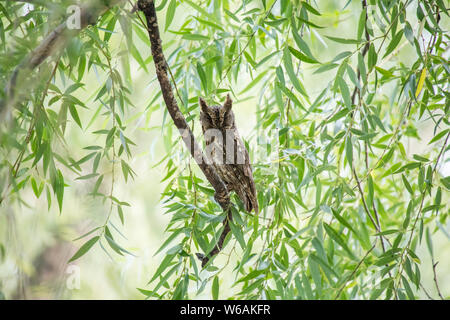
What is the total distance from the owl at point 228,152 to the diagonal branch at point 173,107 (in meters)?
0.08

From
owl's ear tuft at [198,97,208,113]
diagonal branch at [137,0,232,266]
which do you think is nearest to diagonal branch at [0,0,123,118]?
diagonal branch at [137,0,232,266]

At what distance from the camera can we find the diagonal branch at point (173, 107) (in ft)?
3.44

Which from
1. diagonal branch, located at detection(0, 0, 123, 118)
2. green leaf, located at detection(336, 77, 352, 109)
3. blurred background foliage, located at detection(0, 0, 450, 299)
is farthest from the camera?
green leaf, located at detection(336, 77, 352, 109)

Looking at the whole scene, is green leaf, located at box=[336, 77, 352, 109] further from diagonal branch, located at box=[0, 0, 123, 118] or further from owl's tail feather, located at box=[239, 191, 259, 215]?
diagonal branch, located at box=[0, 0, 123, 118]

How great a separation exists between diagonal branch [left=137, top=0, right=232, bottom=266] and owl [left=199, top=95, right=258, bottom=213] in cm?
8

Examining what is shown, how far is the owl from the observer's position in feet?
4.30

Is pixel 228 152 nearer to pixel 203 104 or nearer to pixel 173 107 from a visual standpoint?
pixel 203 104

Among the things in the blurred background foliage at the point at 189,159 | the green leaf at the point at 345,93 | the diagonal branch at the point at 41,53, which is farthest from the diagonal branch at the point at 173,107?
the green leaf at the point at 345,93

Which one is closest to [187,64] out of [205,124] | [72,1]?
[205,124]

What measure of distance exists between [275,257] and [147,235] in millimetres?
2137

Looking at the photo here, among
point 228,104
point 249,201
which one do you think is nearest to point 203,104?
point 228,104

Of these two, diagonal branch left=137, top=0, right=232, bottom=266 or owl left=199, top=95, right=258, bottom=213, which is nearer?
diagonal branch left=137, top=0, right=232, bottom=266

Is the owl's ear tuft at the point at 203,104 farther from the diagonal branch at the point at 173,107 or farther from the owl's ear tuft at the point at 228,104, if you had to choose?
the diagonal branch at the point at 173,107
